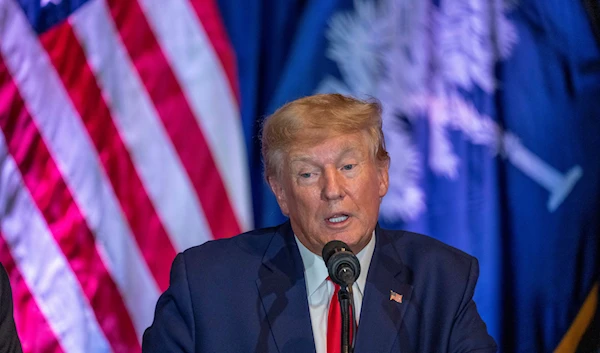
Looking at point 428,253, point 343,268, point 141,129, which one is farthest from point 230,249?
point 141,129

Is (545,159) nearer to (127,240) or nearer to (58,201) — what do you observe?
(127,240)

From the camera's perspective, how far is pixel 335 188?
213 centimetres

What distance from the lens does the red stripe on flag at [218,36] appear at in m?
3.46

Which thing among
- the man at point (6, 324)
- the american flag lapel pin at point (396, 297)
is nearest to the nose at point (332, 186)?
the american flag lapel pin at point (396, 297)

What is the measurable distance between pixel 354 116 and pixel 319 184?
0.79ft

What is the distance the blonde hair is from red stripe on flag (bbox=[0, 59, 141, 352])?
1397 millimetres

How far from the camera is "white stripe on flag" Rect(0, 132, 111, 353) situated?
327cm

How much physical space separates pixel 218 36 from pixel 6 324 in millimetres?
1798

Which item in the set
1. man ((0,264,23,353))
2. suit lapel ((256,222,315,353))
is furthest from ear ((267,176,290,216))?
man ((0,264,23,353))

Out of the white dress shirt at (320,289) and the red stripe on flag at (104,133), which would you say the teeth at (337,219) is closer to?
the white dress shirt at (320,289)

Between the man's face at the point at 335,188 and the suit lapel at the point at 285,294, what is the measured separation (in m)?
0.14

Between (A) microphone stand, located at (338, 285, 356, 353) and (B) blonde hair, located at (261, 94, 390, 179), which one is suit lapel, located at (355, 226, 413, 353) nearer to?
(B) blonde hair, located at (261, 94, 390, 179)

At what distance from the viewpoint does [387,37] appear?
347 cm

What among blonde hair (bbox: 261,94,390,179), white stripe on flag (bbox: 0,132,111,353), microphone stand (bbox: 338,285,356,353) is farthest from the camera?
white stripe on flag (bbox: 0,132,111,353)
